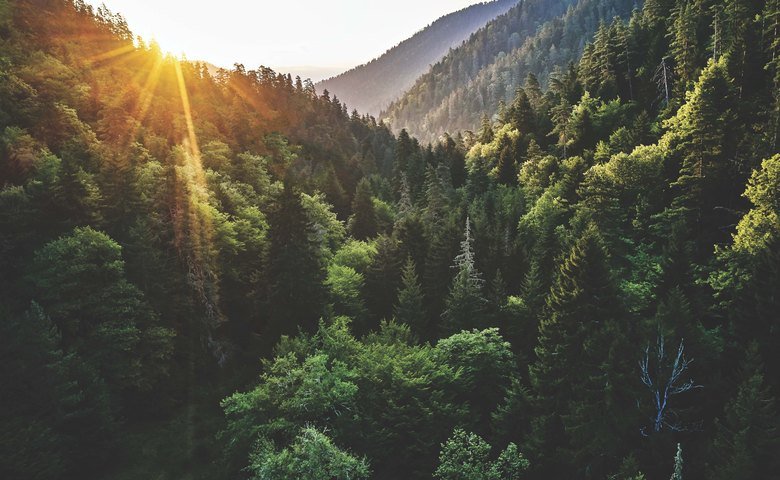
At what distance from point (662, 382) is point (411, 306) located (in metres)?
22.0

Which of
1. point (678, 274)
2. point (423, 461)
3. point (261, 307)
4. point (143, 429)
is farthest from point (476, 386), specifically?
point (143, 429)

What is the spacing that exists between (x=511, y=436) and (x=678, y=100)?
4318 cm

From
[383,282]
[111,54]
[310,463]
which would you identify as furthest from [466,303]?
[111,54]

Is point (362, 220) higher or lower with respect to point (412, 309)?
higher

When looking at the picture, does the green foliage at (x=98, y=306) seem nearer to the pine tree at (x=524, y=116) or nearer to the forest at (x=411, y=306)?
the forest at (x=411, y=306)

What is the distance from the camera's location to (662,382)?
85.4 ft

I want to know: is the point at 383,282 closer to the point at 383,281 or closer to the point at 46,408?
the point at 383,281

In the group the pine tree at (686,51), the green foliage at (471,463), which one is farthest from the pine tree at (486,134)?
the green foliage at (471,463)

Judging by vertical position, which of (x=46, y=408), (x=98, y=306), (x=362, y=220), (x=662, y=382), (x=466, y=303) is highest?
A: (x=98, y=306)

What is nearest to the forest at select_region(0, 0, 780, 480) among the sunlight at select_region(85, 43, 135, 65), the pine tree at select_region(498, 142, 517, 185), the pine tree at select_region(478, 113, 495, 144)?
the pine tree at select_region(498, 142, 517, 185)

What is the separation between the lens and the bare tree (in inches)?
1000

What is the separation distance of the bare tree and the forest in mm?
199

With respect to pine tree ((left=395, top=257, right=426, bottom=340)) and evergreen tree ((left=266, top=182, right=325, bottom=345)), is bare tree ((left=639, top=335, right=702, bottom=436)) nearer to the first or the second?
pine tree ((left=395, top=257, right=426, bottom=340))

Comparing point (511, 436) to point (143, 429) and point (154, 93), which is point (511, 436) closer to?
point (143, 429)
